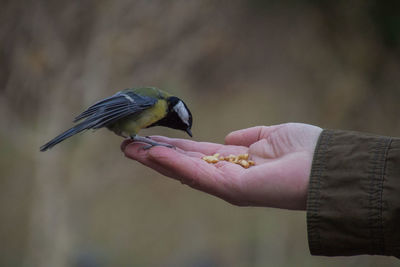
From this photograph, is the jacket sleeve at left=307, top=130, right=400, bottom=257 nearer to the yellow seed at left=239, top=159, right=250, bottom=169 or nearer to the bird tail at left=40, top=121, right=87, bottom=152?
the yellow seed at left=239, top=159, right=250, bottom=169

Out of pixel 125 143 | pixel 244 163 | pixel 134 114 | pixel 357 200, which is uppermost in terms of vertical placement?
pixel 134 114

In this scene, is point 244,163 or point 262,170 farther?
point 244,163

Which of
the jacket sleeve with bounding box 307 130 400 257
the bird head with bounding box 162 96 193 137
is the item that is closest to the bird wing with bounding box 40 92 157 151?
the bird head with bounding box 162 96 193 137

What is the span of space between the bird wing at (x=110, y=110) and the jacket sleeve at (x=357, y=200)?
84 cm

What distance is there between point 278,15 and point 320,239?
7.82ft

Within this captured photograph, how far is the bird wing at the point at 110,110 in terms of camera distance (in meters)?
1.59

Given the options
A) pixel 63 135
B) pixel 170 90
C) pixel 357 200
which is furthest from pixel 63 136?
pixel 170 90

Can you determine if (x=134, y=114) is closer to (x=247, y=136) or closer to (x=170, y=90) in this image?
(x=247, y=136)

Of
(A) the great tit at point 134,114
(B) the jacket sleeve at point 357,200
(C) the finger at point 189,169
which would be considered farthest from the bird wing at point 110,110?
(B) the jacket sleeve at point 357,200

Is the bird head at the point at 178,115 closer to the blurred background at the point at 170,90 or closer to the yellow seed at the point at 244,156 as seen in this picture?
the yellow seed at the point at 244,156

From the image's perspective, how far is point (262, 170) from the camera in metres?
1.23

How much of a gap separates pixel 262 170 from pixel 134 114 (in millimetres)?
714

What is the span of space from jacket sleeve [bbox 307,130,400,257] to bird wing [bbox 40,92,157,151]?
0.84 metres

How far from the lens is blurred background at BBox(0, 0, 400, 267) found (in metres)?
2.58
